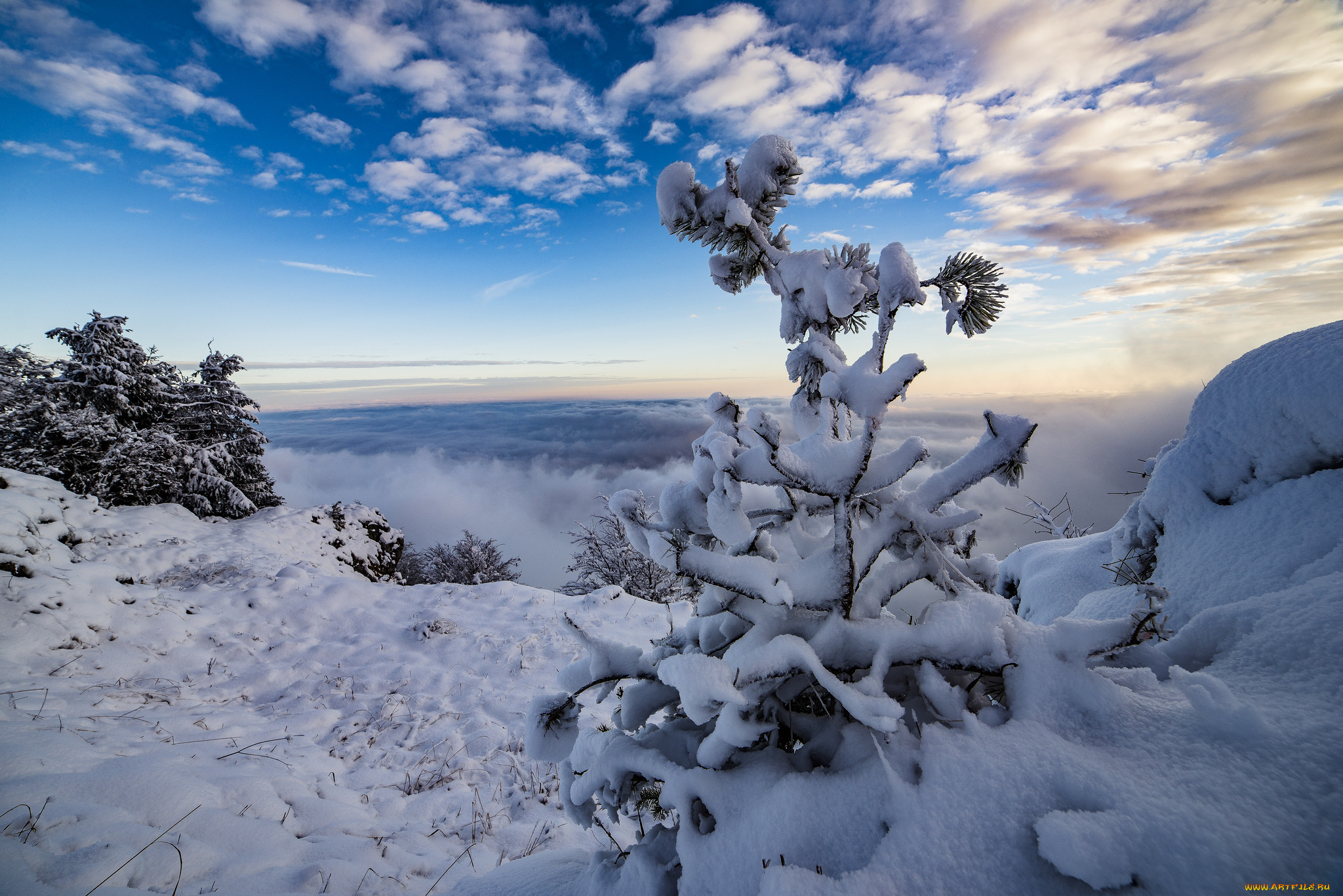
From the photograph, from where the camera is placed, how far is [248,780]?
3459 mm

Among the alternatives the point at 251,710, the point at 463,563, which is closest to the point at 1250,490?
the point at 251,710

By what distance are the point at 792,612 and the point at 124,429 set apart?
55.4ft

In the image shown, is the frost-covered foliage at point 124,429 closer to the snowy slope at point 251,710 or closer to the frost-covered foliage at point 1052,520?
the snowy slope at point 251,710

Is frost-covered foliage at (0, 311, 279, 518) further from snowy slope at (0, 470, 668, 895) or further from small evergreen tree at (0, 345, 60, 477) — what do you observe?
snowy slope at (0, 470, 668, 895)

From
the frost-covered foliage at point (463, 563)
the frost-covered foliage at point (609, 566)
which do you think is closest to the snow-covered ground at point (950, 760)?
the frost-covered foliage at point (609, 566)

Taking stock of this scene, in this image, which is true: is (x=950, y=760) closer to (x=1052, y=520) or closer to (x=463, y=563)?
(x=1052, y=520)

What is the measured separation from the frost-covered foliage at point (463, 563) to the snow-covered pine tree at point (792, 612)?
23.5 m

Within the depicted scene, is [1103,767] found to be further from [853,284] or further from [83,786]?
[83,786]

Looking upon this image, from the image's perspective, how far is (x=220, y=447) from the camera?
1283 centimetres

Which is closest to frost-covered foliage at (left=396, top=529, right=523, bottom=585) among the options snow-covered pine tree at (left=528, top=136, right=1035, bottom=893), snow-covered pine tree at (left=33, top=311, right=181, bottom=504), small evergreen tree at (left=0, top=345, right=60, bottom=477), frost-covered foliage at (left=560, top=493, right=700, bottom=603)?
frost-covered foliage at (left=560, top=493, right=700, bottom=603)

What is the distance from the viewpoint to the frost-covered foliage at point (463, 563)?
24078mm

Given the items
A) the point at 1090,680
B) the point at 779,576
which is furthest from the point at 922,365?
the point at 1090,680

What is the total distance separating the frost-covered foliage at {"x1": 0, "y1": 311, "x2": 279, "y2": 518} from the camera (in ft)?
34.9

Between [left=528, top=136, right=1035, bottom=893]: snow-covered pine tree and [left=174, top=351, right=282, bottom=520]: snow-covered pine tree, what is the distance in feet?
48.6
